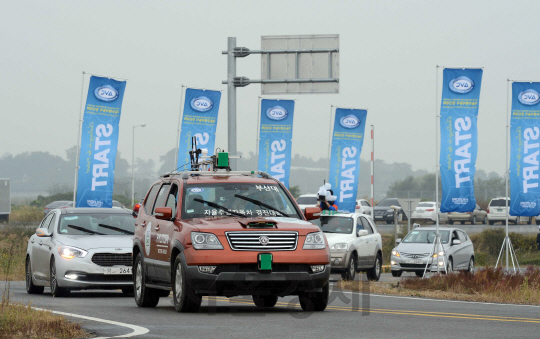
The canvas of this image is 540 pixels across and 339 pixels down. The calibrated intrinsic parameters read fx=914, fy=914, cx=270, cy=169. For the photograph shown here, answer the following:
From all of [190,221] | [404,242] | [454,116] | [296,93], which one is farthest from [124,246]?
[404,242]

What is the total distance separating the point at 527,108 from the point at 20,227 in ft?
98.0

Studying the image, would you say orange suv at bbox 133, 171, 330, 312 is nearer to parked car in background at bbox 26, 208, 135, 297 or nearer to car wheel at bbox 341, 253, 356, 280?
parked car in background at bbox 26, 208, 135, 297

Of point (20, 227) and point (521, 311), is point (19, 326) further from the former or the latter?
point (20, 227)

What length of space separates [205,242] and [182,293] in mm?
796

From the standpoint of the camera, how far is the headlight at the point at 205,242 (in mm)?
11312

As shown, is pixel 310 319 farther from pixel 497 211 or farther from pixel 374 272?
pixel 497 211

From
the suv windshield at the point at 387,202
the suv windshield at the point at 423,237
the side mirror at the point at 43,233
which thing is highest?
the side mirror at the point at 43,233

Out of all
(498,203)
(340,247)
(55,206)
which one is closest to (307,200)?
(498,203)

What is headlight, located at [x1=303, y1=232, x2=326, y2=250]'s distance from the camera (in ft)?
38.0

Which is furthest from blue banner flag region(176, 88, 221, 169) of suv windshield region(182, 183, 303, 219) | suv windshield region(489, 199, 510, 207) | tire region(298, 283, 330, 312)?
suv windshield region(489, 199, 510, 207)

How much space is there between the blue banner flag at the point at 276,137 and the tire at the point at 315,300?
20370 millimetres

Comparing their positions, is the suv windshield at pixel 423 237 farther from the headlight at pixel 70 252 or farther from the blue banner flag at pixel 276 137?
the headlight at pixel 70 252

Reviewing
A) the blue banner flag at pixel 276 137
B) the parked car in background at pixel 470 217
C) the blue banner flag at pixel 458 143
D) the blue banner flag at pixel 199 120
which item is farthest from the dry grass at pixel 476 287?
the parked car in background at pixel 470 217

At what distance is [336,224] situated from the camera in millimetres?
23328
